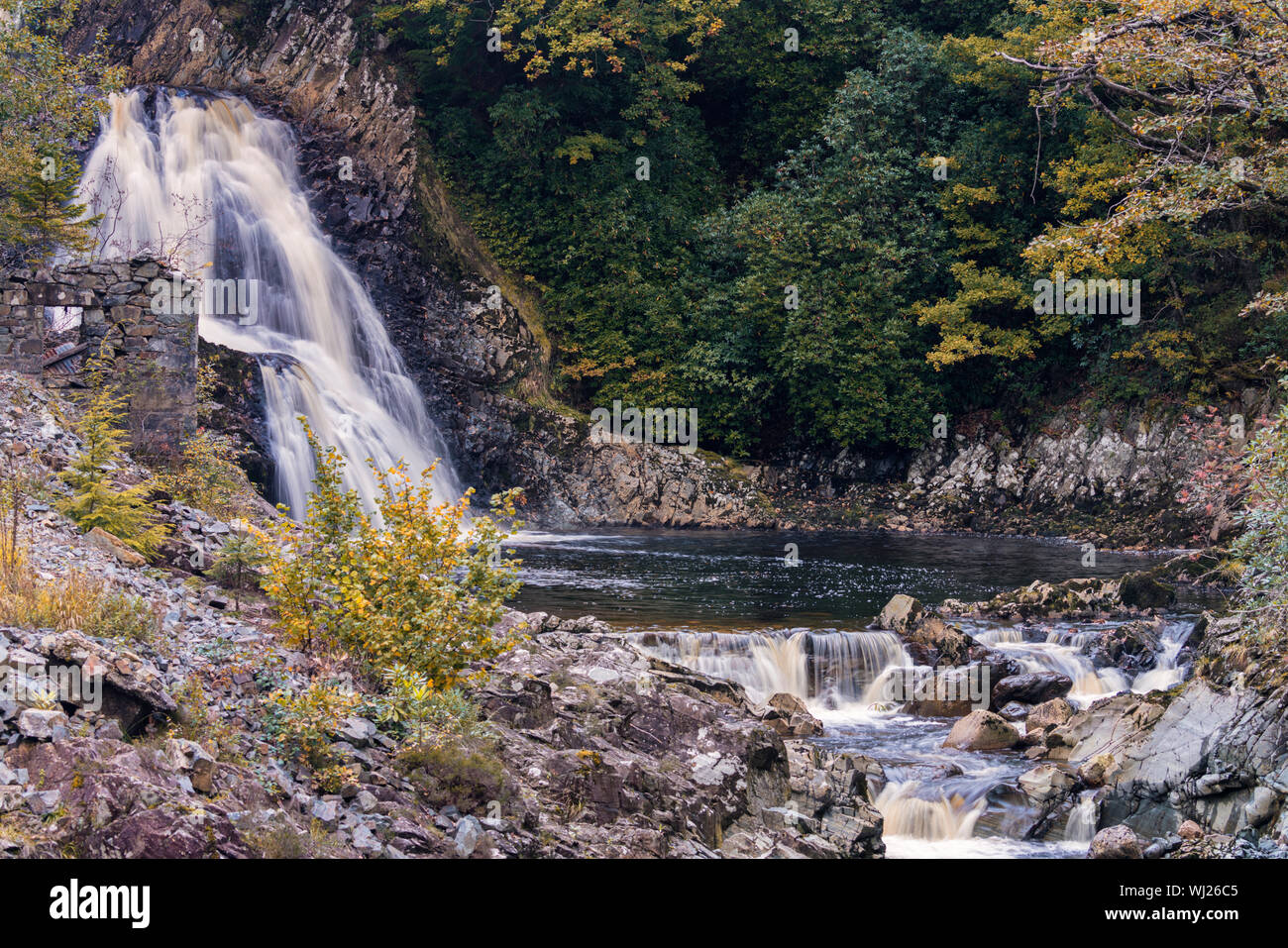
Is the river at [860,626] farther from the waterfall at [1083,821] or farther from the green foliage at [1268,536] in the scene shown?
the green foliage at [1268,536]

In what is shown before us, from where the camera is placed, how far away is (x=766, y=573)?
71.9ft

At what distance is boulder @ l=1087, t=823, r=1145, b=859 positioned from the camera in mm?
9914

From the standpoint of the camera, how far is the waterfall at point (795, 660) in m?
15.2

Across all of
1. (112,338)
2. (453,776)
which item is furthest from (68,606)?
(112,338)

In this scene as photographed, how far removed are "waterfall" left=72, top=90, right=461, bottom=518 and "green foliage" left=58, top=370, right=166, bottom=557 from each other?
11146 millimetres

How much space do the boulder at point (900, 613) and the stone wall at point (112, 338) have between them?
1099 cm

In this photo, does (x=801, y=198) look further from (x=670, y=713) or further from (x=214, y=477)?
(x=670, y=713)

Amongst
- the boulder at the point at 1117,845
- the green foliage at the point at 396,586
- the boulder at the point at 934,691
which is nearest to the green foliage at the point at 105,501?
the green foliage at the point at 396,586

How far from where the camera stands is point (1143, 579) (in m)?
18.9

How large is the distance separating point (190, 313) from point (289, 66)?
66.2 ft

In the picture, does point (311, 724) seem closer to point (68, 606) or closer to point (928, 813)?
point (68, 606)

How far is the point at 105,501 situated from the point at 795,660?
9.63m
